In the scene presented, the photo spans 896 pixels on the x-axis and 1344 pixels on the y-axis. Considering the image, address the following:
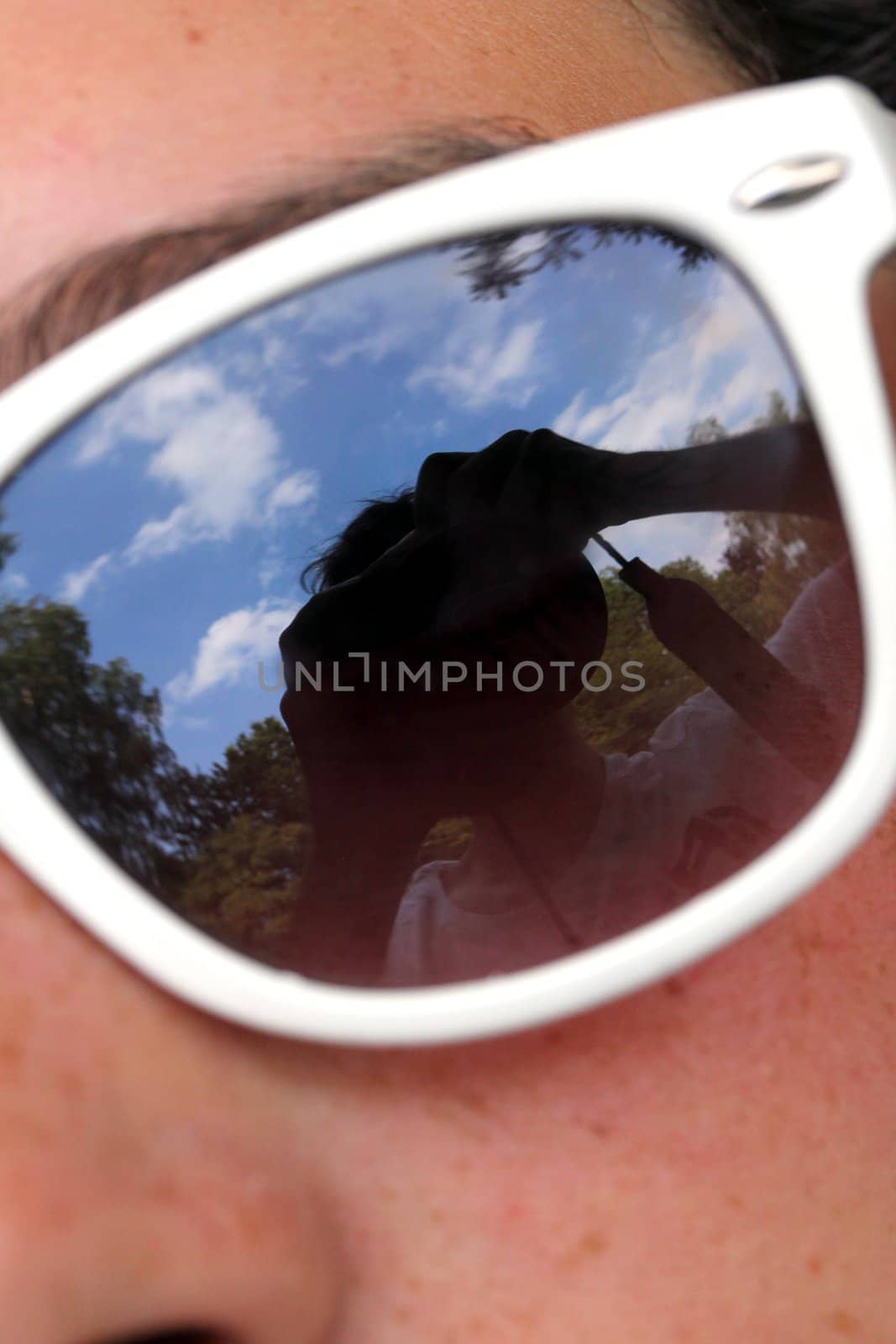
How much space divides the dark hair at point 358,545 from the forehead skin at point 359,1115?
21 centimetres

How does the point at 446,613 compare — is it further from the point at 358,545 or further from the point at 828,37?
the point at 828,37

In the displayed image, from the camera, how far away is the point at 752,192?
55 centimetres

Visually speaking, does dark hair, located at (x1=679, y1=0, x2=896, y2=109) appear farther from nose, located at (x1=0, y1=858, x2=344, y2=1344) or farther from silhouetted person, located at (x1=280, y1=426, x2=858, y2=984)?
nose, located at (x1=0, y1=858, x2=344, y2=1344)

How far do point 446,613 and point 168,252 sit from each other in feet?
0.90

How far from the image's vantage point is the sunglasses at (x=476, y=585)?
1.86 ft

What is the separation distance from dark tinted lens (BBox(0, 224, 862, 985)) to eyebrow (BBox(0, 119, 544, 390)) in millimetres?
61

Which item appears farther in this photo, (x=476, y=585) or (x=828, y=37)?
(x=828, y=37)

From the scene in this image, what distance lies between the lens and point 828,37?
0.82 metres

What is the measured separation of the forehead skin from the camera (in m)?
0.54

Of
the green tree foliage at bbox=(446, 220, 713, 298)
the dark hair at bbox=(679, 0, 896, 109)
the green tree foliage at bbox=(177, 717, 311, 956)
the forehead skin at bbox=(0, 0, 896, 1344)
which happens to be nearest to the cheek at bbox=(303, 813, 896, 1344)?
the forehead skin at bbox=(0, 0, 896, 1344)

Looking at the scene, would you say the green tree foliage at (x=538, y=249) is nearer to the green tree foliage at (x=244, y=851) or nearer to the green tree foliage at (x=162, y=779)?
the green tree foliage at (x=162, y=779)

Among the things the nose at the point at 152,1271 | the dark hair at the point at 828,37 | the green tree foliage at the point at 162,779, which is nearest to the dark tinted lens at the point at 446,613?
the green tree foliage at the point at 162,779

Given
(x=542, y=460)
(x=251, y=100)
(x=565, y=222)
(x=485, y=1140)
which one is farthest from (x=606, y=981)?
(x=251, y=100)

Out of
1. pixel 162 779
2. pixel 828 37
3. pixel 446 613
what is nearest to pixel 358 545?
pixel 446 613
